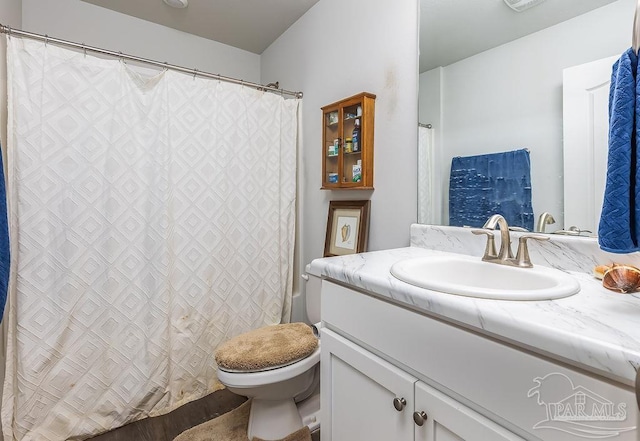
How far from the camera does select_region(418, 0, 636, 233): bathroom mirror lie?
0.98m

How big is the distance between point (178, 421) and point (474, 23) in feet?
7.44

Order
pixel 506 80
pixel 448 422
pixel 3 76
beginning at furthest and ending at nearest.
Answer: pixel 3 76, pixel 506 80, pixel 448 422

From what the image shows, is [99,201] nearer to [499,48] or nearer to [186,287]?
[186,287]

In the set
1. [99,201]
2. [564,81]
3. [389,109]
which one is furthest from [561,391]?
[99,201]

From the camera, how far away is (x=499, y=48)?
3.85ft

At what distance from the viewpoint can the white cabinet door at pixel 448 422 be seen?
0.65 metres

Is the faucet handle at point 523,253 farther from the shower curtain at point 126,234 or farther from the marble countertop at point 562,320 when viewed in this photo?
the shower curtain at point 126,234

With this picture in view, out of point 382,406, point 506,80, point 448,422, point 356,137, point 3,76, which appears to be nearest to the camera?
point 448,422

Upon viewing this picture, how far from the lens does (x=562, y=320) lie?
0.59 metres

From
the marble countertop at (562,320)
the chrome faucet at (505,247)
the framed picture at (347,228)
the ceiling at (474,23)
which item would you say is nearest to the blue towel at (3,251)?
the marble countertop at (562,320)

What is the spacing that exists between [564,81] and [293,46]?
177 centimetres

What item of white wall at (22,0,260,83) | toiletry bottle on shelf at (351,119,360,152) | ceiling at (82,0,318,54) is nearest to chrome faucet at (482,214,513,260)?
toiletry bottle on shelf at (351,119,360,152)

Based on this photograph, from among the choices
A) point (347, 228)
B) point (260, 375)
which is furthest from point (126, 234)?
point (347, 228)

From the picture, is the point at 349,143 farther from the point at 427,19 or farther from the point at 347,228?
the point at 427,19
